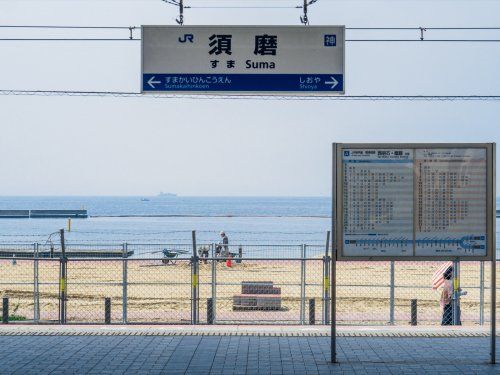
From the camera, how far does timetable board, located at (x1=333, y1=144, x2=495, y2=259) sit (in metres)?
9.70

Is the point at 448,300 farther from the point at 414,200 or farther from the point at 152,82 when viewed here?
the point at 152,82

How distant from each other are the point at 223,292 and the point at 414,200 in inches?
582

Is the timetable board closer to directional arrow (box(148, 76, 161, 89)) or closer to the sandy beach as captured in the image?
directional arrow (box(148, 76, 161, 89))

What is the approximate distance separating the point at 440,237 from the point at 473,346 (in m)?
2.33

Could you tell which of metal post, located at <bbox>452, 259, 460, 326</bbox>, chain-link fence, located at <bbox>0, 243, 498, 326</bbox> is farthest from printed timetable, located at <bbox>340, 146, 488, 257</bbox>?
metal post, located at <bbox>452, 259, 460, 326</bbox>

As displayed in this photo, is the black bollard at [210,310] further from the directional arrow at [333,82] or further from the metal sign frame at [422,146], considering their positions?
the metal sign frame at [422,146]

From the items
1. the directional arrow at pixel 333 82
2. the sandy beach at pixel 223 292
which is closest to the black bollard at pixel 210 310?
the sandy beach at pixel 223 292

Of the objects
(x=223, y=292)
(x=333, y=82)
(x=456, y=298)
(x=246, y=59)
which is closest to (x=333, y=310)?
(x=333, y=82)

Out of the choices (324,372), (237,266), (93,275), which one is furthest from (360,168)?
(93,275)

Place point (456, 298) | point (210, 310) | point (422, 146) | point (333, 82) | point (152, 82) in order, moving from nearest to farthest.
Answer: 1. point (422, 146)
2. point (333, 82)
3. point (152, 82)
4. point (456, 298)
5. point (210, 310)

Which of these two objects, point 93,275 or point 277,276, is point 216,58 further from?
point 93,275

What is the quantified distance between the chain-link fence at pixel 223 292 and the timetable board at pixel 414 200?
15.7ft

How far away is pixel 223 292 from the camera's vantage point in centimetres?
2389

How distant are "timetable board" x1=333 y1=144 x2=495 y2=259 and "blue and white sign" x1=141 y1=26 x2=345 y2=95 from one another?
2639 mm
